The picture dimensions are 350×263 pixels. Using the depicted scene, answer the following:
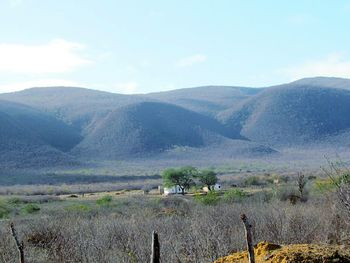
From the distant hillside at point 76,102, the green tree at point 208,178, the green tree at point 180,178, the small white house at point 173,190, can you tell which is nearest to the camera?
the small white house at point 173,190

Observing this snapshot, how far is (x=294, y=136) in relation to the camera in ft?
462

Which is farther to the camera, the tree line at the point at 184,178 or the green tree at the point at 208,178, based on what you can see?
the green tree at the point at 208,178

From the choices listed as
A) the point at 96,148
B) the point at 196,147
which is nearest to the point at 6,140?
the point at 96,148

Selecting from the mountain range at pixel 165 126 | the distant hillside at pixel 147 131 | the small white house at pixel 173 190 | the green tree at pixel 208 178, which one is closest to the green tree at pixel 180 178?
the small white house at pixel 173 190

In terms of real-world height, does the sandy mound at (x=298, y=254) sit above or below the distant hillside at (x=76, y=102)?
below

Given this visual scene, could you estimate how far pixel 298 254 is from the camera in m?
6.97

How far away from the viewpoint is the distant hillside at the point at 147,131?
127 m

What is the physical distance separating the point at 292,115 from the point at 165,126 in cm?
3340

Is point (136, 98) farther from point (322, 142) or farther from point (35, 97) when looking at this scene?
point (322, 142)

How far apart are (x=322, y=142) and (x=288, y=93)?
33.2 meters

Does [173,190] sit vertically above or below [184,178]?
below

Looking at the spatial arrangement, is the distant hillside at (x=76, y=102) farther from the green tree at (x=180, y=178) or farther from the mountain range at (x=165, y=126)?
the green tree at (x=180, y=178)

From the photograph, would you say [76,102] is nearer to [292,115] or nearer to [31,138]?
[31,138]

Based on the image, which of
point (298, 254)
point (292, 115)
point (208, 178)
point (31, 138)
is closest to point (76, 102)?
point (31, 138)
